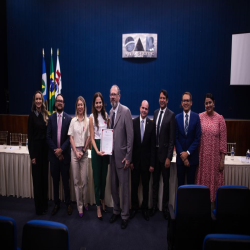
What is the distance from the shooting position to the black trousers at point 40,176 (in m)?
3.08

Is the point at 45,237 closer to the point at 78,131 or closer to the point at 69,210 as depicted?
the point at 78,131

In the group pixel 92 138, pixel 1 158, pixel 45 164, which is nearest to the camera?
pixel 92 138

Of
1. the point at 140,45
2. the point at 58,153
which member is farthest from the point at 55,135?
the point at 140,45

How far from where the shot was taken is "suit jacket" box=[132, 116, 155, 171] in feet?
9.60

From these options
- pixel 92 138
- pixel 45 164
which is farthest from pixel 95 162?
pixel 45 164

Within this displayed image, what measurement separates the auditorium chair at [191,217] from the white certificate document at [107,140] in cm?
112

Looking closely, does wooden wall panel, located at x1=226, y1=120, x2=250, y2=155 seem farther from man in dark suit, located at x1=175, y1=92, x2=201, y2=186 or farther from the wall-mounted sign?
man in dark suit, located at x1=175, y1=92, x2=201, y2=186

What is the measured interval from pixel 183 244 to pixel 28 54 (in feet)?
23.7

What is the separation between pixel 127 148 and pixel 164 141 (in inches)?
20.8

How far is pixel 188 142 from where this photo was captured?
2.86m

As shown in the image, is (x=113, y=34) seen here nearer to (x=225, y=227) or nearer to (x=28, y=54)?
(x=28, y=54)

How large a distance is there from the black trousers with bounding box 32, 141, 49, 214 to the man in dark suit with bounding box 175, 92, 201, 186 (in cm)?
187

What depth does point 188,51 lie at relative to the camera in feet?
21.3

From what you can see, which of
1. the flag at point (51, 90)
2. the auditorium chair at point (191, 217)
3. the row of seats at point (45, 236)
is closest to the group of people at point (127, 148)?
the auditorium chair at point (191, 217)
